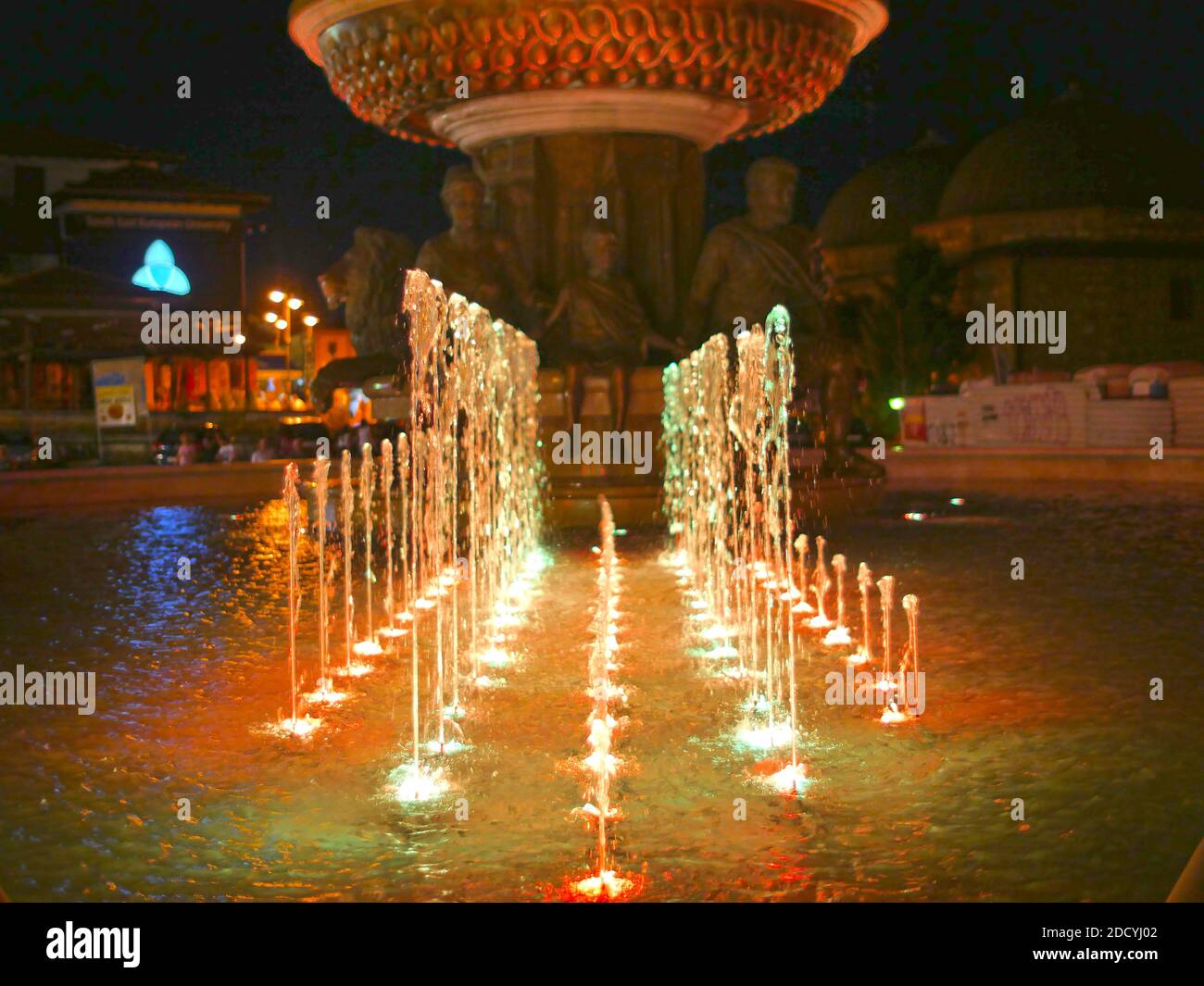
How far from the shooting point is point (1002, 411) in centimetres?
2381

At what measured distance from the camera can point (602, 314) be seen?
39.0 ft

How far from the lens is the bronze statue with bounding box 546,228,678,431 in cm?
1187

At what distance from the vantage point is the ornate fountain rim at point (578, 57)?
35.3ft

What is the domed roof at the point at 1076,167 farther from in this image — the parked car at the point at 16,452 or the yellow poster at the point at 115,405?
the yellow poster at the point at 115,405

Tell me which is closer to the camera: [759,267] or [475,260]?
[759,267]

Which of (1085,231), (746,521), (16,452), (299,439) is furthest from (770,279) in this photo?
(1085,231)

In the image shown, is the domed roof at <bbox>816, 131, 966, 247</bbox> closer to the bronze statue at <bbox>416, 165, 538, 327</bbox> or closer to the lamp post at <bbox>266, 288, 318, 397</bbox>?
the lamp post at <bbox>266, 288, 318, 397</bbox>

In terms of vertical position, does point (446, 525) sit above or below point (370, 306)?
below

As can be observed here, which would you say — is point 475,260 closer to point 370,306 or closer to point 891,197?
point 370,306

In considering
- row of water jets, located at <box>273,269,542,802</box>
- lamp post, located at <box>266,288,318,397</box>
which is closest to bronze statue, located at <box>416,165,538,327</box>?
row of water jets, located at <box>273,269,542,802</box>

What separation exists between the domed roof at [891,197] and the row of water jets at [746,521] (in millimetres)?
37986

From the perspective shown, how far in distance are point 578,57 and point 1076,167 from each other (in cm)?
3667

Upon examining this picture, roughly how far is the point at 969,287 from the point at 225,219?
20.4 meters
